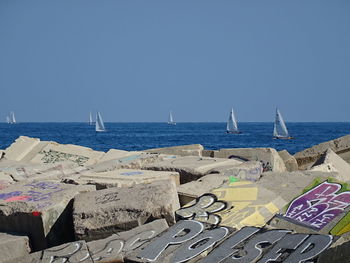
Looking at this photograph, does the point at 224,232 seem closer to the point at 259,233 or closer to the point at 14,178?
the point at 259,233

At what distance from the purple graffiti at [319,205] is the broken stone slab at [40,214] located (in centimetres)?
208

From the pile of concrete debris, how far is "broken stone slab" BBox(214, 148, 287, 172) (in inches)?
55.7

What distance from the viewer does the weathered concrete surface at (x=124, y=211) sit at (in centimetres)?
385

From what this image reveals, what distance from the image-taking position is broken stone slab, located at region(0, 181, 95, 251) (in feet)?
13.5

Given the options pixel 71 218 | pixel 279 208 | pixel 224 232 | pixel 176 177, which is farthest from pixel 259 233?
pixel 176 177

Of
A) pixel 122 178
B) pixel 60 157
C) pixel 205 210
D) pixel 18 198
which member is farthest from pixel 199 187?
pixel 60 157

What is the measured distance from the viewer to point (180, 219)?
12.6 feet

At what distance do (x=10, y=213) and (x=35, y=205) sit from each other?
32 centimetres

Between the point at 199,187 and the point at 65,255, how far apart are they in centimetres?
169

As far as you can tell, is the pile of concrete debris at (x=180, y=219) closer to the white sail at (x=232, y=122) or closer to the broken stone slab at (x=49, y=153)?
the broken stone slab at (x=49, y=153)

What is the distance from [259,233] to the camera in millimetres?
3264

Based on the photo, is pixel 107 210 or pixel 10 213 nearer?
pixel 107 210

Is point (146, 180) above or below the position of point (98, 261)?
above

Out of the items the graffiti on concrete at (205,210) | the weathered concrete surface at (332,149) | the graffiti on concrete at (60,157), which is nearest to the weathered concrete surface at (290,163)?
the weathered concrete surface at (332,149)
